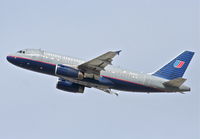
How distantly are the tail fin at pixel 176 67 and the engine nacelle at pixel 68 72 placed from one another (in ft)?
38.7

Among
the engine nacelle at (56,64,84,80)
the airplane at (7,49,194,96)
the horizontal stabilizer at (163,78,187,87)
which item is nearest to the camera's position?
the horizontal stabilizer at (163,78,187,87)

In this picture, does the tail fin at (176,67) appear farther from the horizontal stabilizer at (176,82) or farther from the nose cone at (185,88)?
the nose cone at (185,88)

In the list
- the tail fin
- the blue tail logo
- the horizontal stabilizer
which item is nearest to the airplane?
the horizontal stabilizer

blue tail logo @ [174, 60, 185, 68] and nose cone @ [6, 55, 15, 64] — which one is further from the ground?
blue tail logo @ [174, 60, 185, 68]

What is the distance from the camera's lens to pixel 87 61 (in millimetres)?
66375

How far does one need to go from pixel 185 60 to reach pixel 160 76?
474cm

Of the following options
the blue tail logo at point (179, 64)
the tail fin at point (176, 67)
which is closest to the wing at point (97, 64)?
the tail fin at point (176, 67)

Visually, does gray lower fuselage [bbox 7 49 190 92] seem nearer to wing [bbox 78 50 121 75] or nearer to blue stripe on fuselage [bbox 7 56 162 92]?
blue stripe on fuselage [bbox 7 56 162 92]

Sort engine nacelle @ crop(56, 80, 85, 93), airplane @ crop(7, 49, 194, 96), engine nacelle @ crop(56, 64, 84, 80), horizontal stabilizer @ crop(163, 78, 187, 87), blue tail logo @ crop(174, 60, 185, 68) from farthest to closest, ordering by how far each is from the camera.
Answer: engine nacelle @ crop(56, 80, 85, 93) → blue tail logo @ crop(174, 60, 185, 68) → airplane @ crop(7, 49, 194, 96) → engine nacelle @ crop(56, 64, 84, 80) → horizontal stabilizer @ crop(163, 78, 187, 87)

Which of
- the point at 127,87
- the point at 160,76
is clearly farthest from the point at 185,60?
the point at 127,87

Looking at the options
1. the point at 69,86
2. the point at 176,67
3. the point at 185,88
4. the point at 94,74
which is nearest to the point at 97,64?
the point at 94,74

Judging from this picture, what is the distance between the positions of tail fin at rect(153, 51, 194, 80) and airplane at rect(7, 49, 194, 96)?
19cm

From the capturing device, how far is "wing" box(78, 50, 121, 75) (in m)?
63.8

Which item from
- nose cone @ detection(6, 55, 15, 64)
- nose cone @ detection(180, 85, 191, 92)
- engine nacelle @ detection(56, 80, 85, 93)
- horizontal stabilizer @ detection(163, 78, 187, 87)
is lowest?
engine nacelle @ detection(56, 80, 85, 93)
